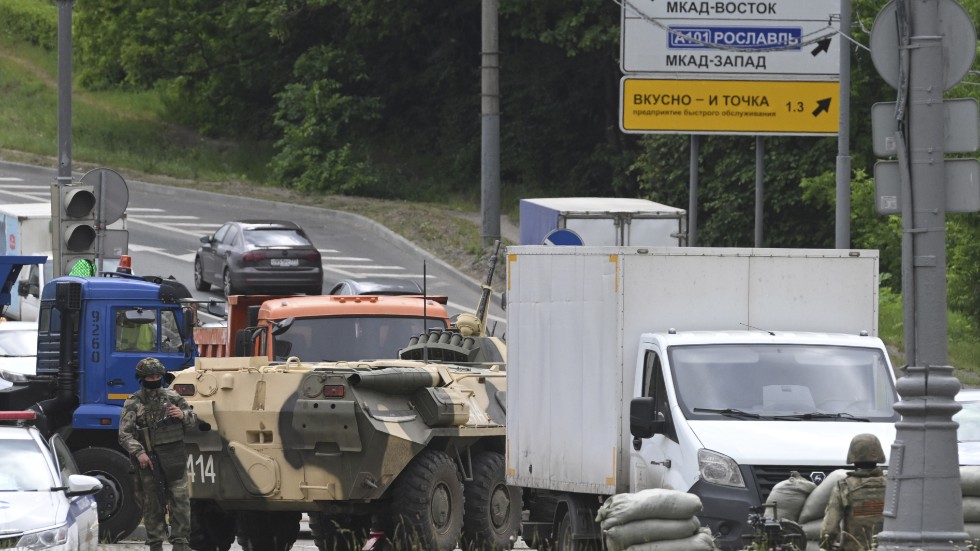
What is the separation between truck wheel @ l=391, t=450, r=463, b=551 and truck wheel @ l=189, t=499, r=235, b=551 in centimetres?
200

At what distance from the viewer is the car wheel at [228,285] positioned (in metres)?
34.4

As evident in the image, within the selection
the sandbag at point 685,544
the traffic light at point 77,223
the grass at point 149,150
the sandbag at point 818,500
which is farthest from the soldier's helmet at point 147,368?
the grass at point 149,150

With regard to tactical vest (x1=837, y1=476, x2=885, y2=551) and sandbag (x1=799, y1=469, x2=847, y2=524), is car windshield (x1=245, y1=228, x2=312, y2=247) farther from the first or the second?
tactical vest (x1=837, y1=476, x2=885, y2=551)

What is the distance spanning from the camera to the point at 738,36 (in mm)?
28203

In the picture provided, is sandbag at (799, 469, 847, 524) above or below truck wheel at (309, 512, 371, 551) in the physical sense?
above

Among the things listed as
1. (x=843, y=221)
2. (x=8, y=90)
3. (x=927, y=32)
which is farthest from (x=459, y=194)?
(x=927, y=32)

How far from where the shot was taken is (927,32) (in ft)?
31.6

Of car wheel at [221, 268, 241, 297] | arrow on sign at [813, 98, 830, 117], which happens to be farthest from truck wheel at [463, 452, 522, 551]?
car wheel at [221, 268, 241, 297]

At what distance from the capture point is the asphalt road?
37719 mm

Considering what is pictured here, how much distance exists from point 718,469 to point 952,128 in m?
2.81

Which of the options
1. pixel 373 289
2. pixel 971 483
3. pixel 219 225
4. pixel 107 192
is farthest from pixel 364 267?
pixel 971 483

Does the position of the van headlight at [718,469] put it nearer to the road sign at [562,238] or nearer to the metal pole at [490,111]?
the road sign at [562,238]

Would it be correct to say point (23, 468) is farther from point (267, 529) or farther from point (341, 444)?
point (267, 529)

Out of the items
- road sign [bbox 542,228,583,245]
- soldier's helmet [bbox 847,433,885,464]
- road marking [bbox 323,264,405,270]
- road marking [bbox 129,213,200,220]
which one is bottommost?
soldier's helmet [bbox 847,433,885,464]
